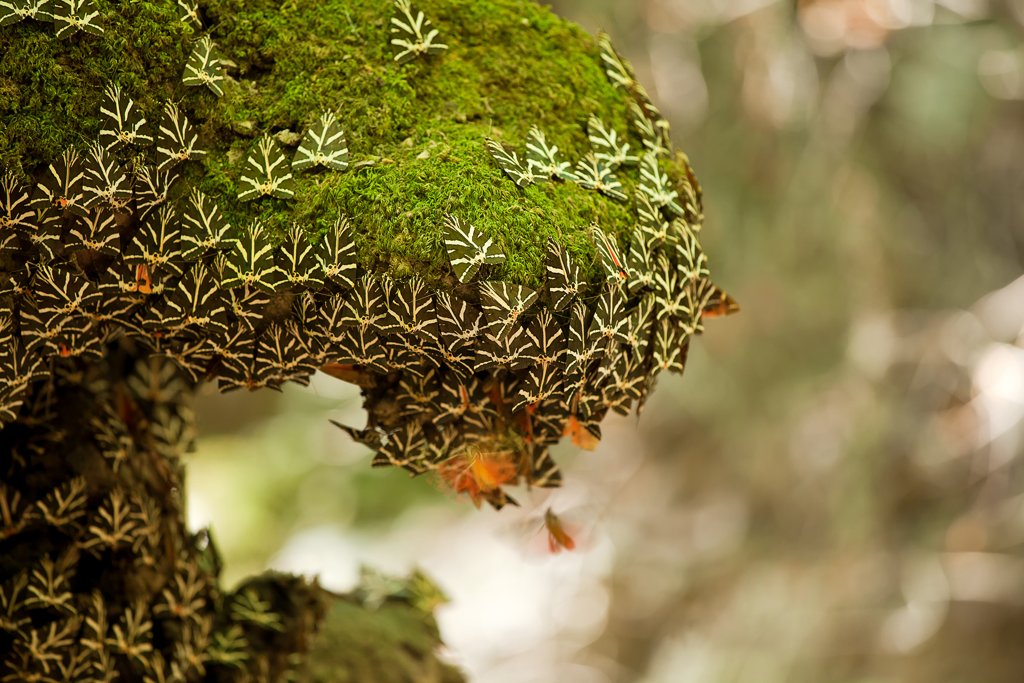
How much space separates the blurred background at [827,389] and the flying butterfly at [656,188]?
1268 mm

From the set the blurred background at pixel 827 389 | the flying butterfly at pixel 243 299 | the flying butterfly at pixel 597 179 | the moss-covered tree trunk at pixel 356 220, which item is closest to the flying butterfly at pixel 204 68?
the moss-covered tree trunk at pixel 356 220

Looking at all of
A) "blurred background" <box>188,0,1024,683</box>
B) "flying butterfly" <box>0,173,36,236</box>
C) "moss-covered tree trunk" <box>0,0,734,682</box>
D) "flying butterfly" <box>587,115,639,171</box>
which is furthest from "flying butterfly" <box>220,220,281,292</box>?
"blurred background" <box>188,0,1024,683</box>

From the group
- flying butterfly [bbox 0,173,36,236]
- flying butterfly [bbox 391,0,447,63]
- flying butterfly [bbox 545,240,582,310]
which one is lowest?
flying butterfly [bbox 0,173,36,236]

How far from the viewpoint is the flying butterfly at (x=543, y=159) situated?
58 cm

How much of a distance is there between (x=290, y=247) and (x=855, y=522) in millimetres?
1610

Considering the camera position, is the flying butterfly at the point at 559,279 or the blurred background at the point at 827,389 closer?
the flying butterfly at the point at 559,279

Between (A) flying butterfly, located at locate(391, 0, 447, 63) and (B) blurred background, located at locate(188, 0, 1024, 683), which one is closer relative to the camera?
(A) flying butterfly, located at locate(391, 0, 447, 63)

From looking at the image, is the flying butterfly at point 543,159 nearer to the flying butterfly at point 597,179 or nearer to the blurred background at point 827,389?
the flying butterfly at point 597,179

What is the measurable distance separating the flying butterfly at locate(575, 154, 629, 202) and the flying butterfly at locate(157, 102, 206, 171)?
0.73 ft

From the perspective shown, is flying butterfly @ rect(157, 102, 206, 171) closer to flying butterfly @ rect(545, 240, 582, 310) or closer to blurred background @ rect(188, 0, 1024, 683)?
flying butterfly @ rect(545, 240, 582, 310)

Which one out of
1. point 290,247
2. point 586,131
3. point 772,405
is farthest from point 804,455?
point 290,247

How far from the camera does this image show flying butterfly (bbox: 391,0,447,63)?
0.61m

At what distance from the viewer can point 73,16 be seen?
0.55 meters

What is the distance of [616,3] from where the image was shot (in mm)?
1839
